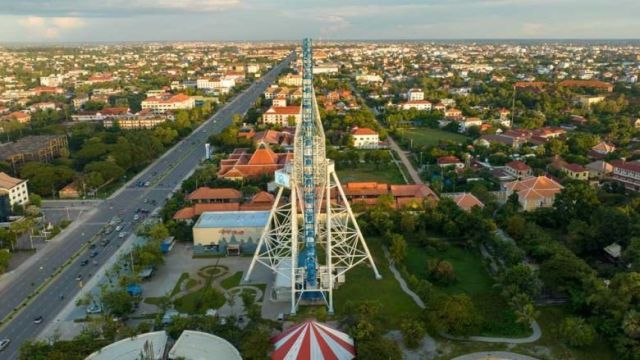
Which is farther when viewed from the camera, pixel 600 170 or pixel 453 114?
pixel 453 114

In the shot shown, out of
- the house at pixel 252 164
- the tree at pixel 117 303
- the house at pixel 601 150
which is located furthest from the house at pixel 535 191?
the tree at pixel 117 303

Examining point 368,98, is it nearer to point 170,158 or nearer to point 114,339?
point 170,158

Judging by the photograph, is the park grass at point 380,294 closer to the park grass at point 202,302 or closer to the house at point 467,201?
the park grass at point 202,302

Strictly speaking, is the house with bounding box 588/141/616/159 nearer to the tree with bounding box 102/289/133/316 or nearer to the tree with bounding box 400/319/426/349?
the tree with bounding box 400/319/426/349

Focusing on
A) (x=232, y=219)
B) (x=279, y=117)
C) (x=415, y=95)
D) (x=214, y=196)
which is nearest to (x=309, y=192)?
(x=232, y=219)

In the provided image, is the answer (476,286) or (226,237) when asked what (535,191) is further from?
(226,237)

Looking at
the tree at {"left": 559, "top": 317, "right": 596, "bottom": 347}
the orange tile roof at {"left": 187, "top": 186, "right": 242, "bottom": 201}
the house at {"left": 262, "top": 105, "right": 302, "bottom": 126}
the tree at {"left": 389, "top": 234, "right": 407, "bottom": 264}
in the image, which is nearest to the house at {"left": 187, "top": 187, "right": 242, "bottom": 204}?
the orange tile roof at {"left": 187, "top": 186, "right": 242, "bottom": 201}
